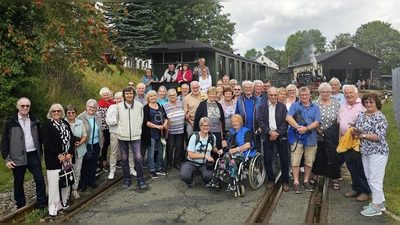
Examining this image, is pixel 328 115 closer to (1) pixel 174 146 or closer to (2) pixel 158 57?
(1) pixel 174 146

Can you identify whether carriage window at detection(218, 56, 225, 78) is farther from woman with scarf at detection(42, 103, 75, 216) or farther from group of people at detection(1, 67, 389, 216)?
woman with scarf at detection(42, 103, 75, 216)

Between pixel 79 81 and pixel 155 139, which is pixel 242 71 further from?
pixel 155 139

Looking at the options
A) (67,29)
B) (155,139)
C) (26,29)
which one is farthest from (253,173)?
(26,29)

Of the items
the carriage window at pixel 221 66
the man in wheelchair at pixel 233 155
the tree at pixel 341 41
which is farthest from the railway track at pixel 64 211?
the tree at pixel 341 41

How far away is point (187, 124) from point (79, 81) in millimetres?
8985

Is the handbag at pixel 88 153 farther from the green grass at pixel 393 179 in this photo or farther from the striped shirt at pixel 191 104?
the green grass at pixel 393 179

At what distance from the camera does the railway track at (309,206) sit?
4.41 m

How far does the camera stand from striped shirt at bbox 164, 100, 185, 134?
256 inches

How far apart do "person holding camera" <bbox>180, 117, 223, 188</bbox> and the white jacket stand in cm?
99

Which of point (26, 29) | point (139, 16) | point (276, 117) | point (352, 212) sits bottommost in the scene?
point (352, 212)

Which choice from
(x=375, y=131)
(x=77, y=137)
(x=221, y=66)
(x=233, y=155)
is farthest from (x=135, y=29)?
(x=375, y=131)

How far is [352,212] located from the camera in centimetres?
455

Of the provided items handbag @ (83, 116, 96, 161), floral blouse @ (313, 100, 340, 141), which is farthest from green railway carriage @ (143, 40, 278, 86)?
floral blouse @ (313, 100, 340, 141)

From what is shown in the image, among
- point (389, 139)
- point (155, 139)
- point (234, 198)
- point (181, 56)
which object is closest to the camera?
point (234, 198)
